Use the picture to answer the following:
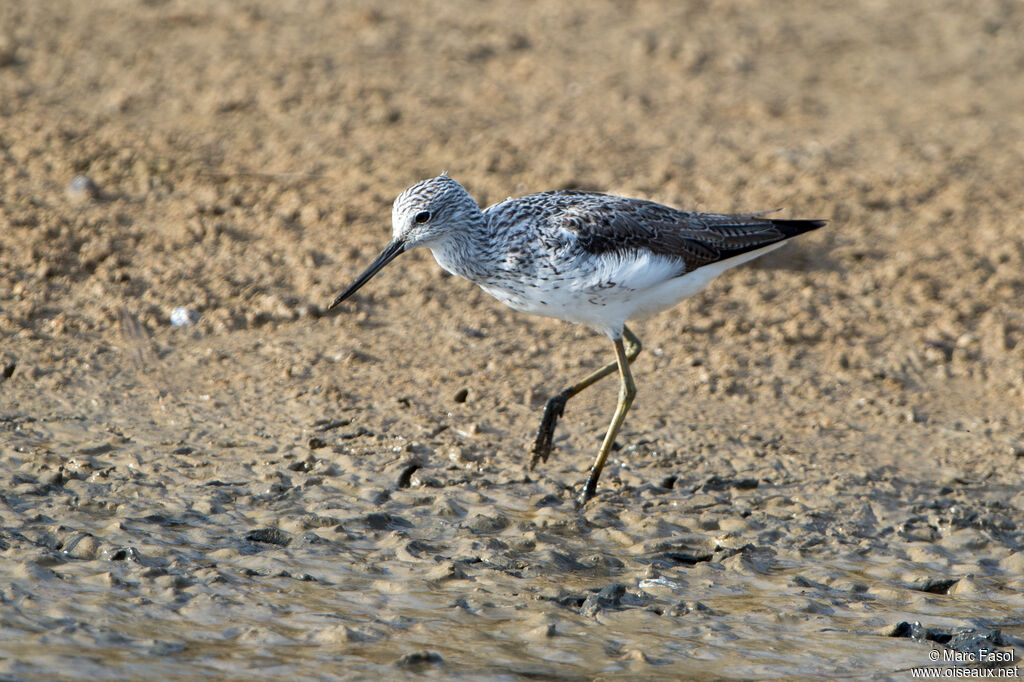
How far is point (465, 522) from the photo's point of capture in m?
5.91

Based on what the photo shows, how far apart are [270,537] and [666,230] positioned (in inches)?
102

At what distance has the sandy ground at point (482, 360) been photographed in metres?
5.15

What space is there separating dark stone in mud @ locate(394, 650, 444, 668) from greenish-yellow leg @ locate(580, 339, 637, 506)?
1.58 metres

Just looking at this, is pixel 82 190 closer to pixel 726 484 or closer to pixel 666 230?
pixel 666 230

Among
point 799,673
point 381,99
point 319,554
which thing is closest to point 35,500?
point 319,554

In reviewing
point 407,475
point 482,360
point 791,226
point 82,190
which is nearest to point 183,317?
point 82,190

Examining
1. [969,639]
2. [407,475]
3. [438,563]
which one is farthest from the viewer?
[407,475]

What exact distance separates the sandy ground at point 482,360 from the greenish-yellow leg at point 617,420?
154 millimetres

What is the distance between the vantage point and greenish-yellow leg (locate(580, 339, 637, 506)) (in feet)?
20.5

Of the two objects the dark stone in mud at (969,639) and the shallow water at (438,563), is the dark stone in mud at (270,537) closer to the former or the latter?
the shallow water at (438,563)

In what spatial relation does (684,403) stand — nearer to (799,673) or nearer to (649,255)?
(649,255)

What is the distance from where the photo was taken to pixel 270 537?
5.60 meters

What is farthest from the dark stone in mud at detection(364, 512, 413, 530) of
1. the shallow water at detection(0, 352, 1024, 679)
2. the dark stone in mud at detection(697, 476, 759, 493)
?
the dark stone in mud at detection(697, 476, 759, 493)

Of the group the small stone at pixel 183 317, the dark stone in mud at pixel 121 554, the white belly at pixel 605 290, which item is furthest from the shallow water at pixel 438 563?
the white belly at pixel 605 290
